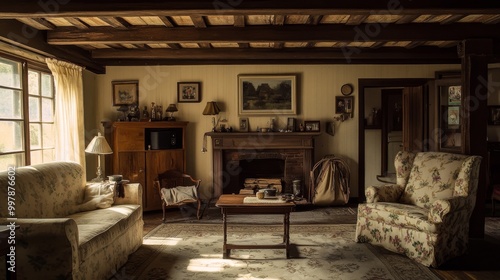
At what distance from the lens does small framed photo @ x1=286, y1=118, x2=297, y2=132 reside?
264 inches

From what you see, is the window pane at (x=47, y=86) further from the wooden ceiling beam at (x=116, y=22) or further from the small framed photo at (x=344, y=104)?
the small framed photo at (x=344, y=104)

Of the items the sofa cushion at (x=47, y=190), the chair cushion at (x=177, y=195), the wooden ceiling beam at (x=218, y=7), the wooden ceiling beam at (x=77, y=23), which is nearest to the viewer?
the sofa cushion at (x=47, y=190)

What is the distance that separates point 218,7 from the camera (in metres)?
3.44

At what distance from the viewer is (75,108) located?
5.41 metres

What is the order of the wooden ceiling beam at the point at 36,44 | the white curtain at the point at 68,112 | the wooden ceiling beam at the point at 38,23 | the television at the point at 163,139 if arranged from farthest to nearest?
the television at the point at 163,139 < the white curtain at the point at 68,112 < the wooden ceiling beam at the point at 38,23 < the wooden ceiling beam at the point at 36,44

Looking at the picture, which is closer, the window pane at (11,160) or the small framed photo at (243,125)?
the window pane at (11,160)

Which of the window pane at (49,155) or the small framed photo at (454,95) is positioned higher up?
the small framed photo at (454,95)

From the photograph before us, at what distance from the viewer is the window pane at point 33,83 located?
16.2ft

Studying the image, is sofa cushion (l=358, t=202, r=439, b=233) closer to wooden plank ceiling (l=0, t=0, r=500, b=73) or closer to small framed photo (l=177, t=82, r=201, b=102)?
wooden plank ceiling (l=0, t=0, r=500, b=73)

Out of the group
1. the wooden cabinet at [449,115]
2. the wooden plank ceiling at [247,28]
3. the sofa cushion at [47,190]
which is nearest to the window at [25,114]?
the wooden plank ceiling at [247,28]

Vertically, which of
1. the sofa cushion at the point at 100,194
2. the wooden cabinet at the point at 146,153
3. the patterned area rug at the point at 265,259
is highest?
the wooden cabinet at the point at 146,153

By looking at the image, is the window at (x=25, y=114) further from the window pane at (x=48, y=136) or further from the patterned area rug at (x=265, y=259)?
the patterned area rug at (x=265, y=259)

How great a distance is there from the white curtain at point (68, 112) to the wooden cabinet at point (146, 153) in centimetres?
68

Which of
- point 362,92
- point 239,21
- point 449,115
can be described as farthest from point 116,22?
point 449,115
